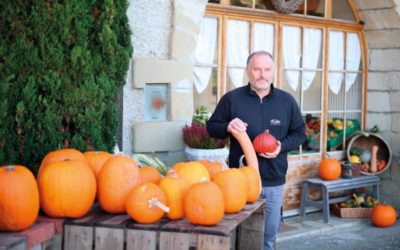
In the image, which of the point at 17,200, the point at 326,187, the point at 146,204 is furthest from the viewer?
the point at 326,187

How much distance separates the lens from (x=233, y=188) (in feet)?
8.46

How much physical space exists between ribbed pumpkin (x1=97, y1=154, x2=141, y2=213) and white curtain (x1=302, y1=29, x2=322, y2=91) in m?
4.53

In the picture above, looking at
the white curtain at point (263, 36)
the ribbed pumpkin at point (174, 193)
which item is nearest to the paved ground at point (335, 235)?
the white curtain at point (263, 36)

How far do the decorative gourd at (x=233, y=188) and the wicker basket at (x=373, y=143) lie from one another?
188 inches

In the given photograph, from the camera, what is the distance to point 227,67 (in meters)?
5.98

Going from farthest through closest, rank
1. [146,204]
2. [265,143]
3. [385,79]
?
1. [385,79]
2. [265,143]
3. [146,204]

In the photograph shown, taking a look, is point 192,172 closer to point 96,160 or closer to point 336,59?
point 96,160

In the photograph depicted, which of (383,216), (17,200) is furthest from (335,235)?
(17,200)

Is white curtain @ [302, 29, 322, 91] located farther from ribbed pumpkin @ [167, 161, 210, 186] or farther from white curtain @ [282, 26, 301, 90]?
ribbed pumpkin @ [167, 161, 210, 186]

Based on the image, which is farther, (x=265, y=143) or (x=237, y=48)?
(x=237, y=48)

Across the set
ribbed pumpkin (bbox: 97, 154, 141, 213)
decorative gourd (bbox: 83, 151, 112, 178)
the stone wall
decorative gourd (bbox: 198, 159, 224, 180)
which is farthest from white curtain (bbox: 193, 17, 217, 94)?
ribbed pumpkin (bbox: 97, 154, 141, 213)

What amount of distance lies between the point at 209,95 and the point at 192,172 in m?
3.25

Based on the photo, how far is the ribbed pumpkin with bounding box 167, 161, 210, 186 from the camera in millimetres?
2639

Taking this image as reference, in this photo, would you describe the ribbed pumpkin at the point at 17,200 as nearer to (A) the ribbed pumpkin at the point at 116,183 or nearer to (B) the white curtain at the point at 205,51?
(A) the ribbed pumpkin at the point at 116,183
